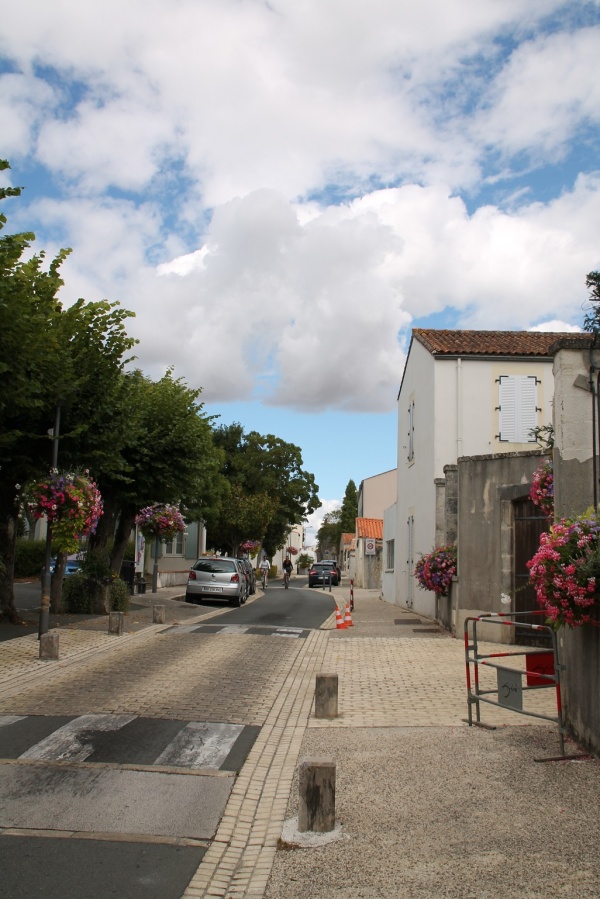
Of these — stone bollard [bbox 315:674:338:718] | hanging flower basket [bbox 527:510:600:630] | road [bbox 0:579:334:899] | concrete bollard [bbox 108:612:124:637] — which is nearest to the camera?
road [bbox 0:579:334:899]

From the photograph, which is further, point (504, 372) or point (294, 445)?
point (294, 445)

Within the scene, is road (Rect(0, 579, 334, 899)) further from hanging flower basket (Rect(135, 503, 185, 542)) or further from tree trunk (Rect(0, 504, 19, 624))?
hanging flower basket (Rect(135, 503, 185, 542))

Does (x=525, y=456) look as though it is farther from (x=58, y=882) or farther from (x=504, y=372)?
(x=58, y=882)

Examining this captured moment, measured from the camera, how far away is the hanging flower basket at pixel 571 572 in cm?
618

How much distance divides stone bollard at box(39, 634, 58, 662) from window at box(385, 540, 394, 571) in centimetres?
1857

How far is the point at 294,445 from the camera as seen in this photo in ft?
210

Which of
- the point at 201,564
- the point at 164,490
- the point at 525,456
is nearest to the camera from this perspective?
the point at 525,456

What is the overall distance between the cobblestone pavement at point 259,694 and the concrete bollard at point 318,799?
215mm

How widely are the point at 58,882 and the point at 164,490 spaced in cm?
1644

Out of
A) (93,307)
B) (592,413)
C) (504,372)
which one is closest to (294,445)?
(504,372)

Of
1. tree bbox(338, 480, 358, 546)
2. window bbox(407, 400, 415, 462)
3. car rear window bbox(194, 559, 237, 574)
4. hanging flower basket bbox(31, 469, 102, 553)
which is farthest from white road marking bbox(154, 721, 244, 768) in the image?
tree bbox(338, 480, 358, 546)

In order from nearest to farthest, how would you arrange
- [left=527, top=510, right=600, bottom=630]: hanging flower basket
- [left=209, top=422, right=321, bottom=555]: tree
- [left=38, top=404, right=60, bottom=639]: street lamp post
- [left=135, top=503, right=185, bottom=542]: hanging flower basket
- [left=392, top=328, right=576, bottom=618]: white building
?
[left=527, top=510, right=600, bottom=630]: hanging flower basket, [left=38, top=404, right=60, bottom=639]: street lamp post, [left=392, top=328, right=576, bottom=618]: white building, [left=135, top=503, right=185, bottom=542]: hanging flower basket, [left=209, top=422, right=321, bottom=555]: tree

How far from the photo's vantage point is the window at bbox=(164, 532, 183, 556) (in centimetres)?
4283

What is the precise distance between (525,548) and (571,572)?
29.1ft
